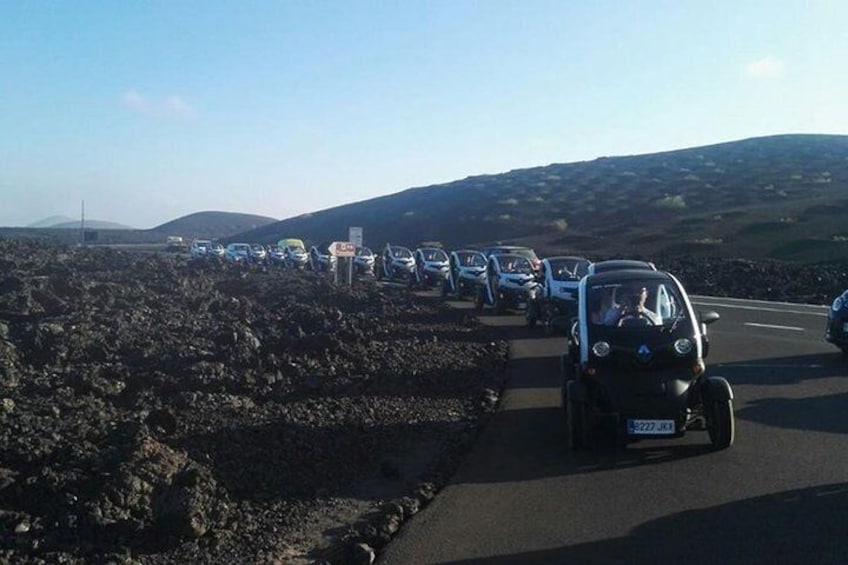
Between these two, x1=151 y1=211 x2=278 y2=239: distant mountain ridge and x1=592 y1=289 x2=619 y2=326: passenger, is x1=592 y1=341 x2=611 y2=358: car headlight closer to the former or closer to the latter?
x1=592 y1=289 x2=619 y2=326: passenger

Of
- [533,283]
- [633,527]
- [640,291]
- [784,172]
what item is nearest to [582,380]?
[640,291]

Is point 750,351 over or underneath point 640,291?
underneath

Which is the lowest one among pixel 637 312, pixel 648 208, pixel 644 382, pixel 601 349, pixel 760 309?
pixel 760 309

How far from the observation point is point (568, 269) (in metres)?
23.8

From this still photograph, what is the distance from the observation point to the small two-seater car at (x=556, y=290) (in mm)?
22438

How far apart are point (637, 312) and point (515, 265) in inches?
666

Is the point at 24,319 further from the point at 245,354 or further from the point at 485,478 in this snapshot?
the point at 485,478

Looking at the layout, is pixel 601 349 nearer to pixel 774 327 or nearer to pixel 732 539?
pixel 732 539

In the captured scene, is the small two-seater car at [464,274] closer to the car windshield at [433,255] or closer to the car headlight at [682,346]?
the car windshield at [433,255]

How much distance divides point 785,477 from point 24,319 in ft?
55.9

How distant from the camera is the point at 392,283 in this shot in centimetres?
4184

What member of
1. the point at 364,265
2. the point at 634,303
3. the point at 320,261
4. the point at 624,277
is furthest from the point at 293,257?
the point at 634,303

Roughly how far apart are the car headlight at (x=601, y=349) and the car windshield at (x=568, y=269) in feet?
41.0

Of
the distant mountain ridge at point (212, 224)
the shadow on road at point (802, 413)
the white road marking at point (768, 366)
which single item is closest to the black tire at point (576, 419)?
the shadow on road at point (802, 413)
